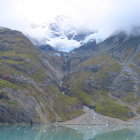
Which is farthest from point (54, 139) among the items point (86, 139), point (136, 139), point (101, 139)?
point (136, 139)

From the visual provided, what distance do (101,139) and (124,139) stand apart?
10328 millimetres

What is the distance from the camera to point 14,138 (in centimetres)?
13075

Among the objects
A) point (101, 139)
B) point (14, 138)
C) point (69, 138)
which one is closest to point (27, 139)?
point (14, 138)

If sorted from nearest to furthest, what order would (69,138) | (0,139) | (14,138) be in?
(0,139) → (14,138) → (69,138)

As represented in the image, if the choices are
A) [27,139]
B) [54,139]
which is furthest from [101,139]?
[27,139]

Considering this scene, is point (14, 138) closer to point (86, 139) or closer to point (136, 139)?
point (86, 139)

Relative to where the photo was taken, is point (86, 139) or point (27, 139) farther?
point (86, 139)

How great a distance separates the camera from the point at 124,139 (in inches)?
5605

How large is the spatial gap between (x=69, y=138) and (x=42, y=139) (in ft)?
42.6

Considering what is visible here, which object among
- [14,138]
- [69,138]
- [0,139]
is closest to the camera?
[0,139]

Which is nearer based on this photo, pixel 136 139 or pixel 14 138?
pixel 14 138

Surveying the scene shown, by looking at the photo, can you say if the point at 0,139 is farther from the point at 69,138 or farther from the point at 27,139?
the point at 69,138

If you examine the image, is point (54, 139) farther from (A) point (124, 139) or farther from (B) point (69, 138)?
(A) point (124, 139)

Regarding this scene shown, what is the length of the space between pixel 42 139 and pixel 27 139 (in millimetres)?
7936
